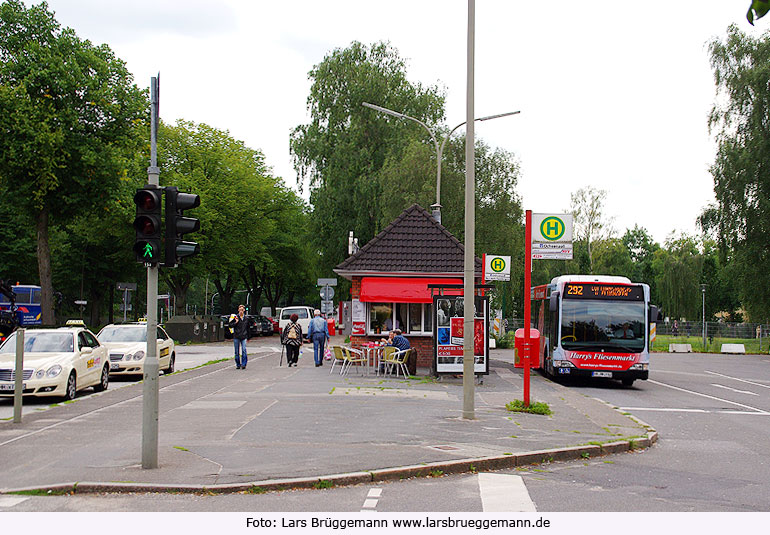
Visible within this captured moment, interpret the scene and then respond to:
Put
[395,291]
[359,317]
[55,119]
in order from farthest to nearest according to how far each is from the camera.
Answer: [55,119]
[359,317]
[395,291]

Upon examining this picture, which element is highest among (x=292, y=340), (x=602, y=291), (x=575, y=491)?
(x=602, y=291)

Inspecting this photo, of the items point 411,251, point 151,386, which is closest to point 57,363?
point 151,386

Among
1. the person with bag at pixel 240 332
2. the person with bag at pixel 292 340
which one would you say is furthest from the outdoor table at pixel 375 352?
the person with bag at pixel 240 332

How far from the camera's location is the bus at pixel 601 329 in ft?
75.5

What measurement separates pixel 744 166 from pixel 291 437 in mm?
40676

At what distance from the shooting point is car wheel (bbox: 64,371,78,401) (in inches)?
661

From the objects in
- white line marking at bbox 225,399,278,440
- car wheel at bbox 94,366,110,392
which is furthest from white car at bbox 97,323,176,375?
white line marking at bbox 225,399,278,440

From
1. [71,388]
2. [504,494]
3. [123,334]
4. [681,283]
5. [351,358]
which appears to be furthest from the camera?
[681,283]

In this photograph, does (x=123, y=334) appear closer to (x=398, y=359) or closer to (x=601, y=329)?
(x=398, y=359)

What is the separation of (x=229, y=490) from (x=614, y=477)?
4.39 m

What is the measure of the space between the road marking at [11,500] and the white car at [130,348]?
13.2 m

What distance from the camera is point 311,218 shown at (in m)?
51.7

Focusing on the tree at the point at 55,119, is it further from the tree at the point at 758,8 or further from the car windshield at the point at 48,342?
the tree at the point at 758,8

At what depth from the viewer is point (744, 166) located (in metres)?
45.2
